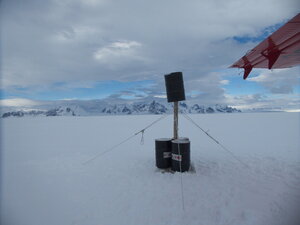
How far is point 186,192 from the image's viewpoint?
3697mm

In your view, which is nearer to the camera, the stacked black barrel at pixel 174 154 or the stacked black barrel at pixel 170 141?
the stacked black barrel at pixel 174 154

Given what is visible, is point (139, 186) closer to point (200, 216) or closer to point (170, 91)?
point (200, 216)

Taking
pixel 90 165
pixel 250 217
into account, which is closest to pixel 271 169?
pixel 250 217

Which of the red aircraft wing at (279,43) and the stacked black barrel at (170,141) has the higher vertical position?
the red aircraft wing at (279,43)

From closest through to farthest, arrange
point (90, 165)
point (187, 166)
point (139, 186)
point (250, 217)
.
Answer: point (250, 217), point (139, 186), point (187, 166), point (90, 165)

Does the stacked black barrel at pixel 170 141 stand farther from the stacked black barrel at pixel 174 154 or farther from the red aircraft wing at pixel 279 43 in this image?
the red aircraft wing at pixel 279 43

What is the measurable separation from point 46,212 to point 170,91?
3.70 metres

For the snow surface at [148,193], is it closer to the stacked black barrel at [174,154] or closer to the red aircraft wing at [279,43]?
the stacked black barrel at [174,154]

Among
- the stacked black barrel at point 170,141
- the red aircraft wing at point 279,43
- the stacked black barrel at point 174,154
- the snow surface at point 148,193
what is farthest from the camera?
the stacked black barrel at point 170,141

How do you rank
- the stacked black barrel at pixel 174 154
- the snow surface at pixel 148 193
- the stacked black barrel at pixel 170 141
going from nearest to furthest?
the snow surface at pixel 148 193
the stacked black barrel at pixel 174 154
the stacked black barrel at pixel 170 141

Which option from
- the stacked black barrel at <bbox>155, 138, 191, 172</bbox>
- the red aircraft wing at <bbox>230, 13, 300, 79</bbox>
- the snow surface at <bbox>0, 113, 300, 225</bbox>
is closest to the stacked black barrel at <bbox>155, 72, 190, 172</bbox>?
the stacked black barrel at <bbox>155, 138, 191, 172</bbox>

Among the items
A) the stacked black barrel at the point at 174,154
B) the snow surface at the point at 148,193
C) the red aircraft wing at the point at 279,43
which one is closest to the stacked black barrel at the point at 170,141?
the stacked black barrel at the point at 174,154

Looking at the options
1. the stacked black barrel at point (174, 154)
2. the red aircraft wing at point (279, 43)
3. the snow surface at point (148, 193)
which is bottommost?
the snow surface at point (148, 193)

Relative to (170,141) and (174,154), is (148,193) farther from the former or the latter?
(170,141)
